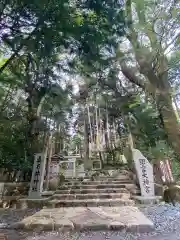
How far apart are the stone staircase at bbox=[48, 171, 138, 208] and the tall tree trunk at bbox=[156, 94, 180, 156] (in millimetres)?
1433

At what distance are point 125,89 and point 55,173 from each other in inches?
160

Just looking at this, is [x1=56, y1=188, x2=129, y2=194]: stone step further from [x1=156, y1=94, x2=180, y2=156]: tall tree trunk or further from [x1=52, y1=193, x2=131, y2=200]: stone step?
[x1=156, y1=94, x2=180, y2=156]: tall tree trunk

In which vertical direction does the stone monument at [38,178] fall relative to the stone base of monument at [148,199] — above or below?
above

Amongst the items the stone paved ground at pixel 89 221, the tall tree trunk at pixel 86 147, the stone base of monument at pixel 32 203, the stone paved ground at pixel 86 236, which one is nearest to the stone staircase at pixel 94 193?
the stone base of monument at pixel 32 203

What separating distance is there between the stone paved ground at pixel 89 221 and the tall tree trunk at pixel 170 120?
2.00 metres

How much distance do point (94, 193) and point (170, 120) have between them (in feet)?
7.69

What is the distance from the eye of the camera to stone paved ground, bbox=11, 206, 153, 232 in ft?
10.2

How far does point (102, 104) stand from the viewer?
387 inches

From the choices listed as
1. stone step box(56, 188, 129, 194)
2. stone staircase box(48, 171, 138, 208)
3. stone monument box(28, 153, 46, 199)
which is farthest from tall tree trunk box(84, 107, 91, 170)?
stone monument box(28, 153, 46, 199)

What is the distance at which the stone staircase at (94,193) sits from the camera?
4.66 meters

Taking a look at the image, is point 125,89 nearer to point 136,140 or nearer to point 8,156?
point 136,140

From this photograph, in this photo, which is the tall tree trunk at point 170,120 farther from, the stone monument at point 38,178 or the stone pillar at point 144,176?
the stone monument at point 38,178

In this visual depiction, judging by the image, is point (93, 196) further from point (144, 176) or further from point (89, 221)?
point (89, 221)

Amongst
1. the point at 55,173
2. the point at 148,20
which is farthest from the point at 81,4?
the point at 55,173
